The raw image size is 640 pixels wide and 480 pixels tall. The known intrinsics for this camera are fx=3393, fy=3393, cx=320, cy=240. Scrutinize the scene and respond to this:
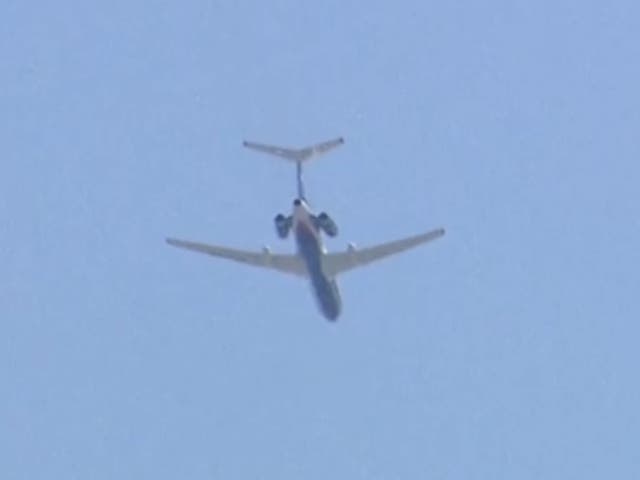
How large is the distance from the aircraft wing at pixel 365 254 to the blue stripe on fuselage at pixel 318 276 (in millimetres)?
454

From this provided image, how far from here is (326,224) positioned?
150 m

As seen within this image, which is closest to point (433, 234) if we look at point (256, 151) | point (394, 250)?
point (394, 250)

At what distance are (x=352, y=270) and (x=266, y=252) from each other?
474 centimetres

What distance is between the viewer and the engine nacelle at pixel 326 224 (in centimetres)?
14975

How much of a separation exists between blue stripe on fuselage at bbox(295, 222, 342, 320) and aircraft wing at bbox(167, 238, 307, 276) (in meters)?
1.19

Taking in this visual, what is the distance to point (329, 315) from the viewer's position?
157 metres

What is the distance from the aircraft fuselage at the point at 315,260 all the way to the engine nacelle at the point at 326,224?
316 mm

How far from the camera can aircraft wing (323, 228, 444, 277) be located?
15562 centimetres

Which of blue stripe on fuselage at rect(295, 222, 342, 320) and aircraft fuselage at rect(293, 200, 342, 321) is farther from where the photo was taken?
blue stripe on fuselage at rect(295, 222, 342, 320)

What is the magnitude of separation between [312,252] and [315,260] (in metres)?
1.07

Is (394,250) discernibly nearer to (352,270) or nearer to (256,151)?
(352,270)

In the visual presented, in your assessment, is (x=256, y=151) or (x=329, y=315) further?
(x=329, y=315)

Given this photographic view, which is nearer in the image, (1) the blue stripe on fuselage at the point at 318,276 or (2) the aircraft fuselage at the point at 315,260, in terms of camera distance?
(2) the aircraft fuselage at the point at 315,260

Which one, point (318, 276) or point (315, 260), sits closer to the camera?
point (315, 260)
